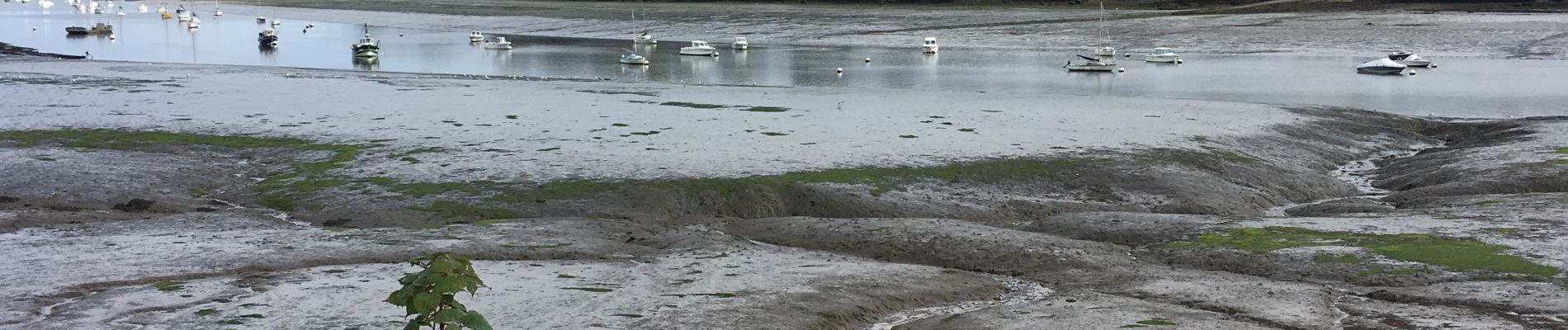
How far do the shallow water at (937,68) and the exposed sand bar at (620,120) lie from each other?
9.27 meters

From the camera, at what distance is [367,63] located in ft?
291

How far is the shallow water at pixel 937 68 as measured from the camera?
2357 inches

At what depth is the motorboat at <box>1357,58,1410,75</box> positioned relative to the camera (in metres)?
71.7

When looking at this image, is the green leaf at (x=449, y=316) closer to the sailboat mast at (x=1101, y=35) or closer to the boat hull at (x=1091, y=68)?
the boat hull at (x=1091, y=68)

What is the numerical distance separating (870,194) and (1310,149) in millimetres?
15923

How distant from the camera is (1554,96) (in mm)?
57562

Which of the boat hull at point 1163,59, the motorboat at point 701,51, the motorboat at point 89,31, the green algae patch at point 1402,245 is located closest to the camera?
the green algae patch at point 1402,245

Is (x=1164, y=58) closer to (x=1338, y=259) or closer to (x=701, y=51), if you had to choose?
(x=701, y=51)

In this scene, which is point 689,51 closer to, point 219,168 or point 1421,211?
point 219,168

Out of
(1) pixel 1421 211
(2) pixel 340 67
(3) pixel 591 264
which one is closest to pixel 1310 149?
(1) pixel 1421 211

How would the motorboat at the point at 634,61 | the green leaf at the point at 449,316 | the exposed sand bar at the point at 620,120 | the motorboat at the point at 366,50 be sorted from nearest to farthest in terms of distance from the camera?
1. the green leaf at the point at 449,316
2. the exposed sand bar at the point at 620,120
3. the motorboat at the point at 634,61
4. the motorboat at the point at 366,50

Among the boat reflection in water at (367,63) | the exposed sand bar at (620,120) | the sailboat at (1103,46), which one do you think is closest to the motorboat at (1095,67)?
the sailboat at (1103,46)

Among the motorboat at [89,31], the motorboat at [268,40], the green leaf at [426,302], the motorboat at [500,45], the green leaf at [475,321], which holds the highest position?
the motorboat at [89,31]

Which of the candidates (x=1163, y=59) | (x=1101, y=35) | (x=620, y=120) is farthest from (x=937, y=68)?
(x=620, y=120)
